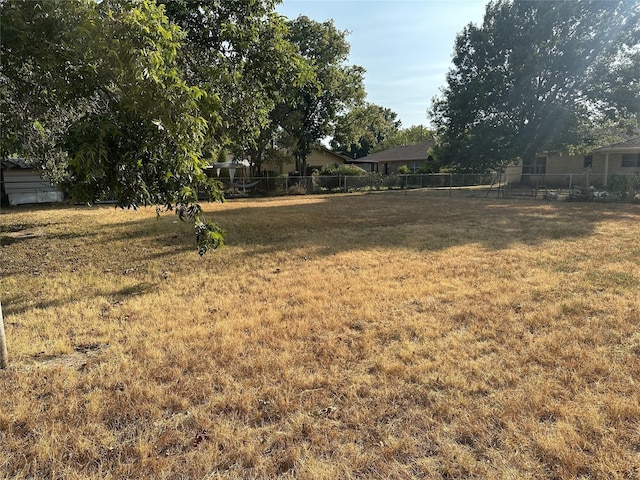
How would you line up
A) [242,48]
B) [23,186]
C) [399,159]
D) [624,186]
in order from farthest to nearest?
1. [399,159]
2. [23,186]
3. [624,186]
4. [242,48]

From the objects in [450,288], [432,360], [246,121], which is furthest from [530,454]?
[246,121]

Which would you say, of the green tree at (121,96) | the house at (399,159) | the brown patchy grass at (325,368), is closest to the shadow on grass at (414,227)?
the brown patchy grass at (325,368)

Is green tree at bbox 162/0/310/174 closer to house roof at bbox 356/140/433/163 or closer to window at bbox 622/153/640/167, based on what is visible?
window at bbox 622/153/640/167

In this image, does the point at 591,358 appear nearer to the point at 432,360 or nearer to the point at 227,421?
the point at 432,360

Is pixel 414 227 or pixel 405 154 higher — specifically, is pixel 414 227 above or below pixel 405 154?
below

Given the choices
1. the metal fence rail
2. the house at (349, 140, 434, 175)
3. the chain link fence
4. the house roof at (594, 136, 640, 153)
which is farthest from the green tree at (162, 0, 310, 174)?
the house at (349, 140, 434, 175)

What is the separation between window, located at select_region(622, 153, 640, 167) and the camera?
79.6ft

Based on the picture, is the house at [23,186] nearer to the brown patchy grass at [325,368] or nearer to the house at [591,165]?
the brown patchy grass at [325,368]

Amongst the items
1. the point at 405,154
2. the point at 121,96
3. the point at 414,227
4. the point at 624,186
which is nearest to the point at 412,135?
the point at 405,154

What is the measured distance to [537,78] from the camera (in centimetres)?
2203

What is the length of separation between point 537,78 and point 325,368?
2438 centimetres

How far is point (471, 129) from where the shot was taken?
2362 centimetres

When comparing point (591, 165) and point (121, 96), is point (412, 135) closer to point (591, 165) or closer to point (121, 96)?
point (591, 165)

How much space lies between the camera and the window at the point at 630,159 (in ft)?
79.6
